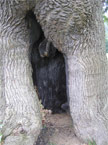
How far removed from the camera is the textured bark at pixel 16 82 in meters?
1.49

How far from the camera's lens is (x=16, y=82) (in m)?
1.69

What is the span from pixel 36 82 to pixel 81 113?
3.45ft

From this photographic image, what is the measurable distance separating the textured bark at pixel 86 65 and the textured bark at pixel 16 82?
0.29 meters

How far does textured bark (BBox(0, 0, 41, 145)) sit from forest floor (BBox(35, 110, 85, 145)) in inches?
14.5

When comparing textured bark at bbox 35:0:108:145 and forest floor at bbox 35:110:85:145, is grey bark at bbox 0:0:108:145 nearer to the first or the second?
textured bark at bbox 35:0:108:145

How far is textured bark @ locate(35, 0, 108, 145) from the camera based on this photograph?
1654mm

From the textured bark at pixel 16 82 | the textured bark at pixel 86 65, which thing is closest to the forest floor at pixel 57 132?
the textured bark at pixel 86 65

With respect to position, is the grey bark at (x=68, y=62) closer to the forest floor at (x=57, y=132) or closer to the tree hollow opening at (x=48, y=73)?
the forest floor at (x=57, y=132)

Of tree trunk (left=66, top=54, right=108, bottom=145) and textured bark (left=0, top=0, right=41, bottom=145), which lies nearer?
textured bark (left=0, top=0, right=41, bottom=145)

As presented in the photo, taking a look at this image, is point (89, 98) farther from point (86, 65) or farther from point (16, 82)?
point (16, 82)

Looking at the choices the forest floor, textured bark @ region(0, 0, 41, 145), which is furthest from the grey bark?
the forest floor

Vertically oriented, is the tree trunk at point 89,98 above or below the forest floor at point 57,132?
above

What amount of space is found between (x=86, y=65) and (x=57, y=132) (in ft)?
3.25

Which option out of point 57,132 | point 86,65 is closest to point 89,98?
point 86,65
